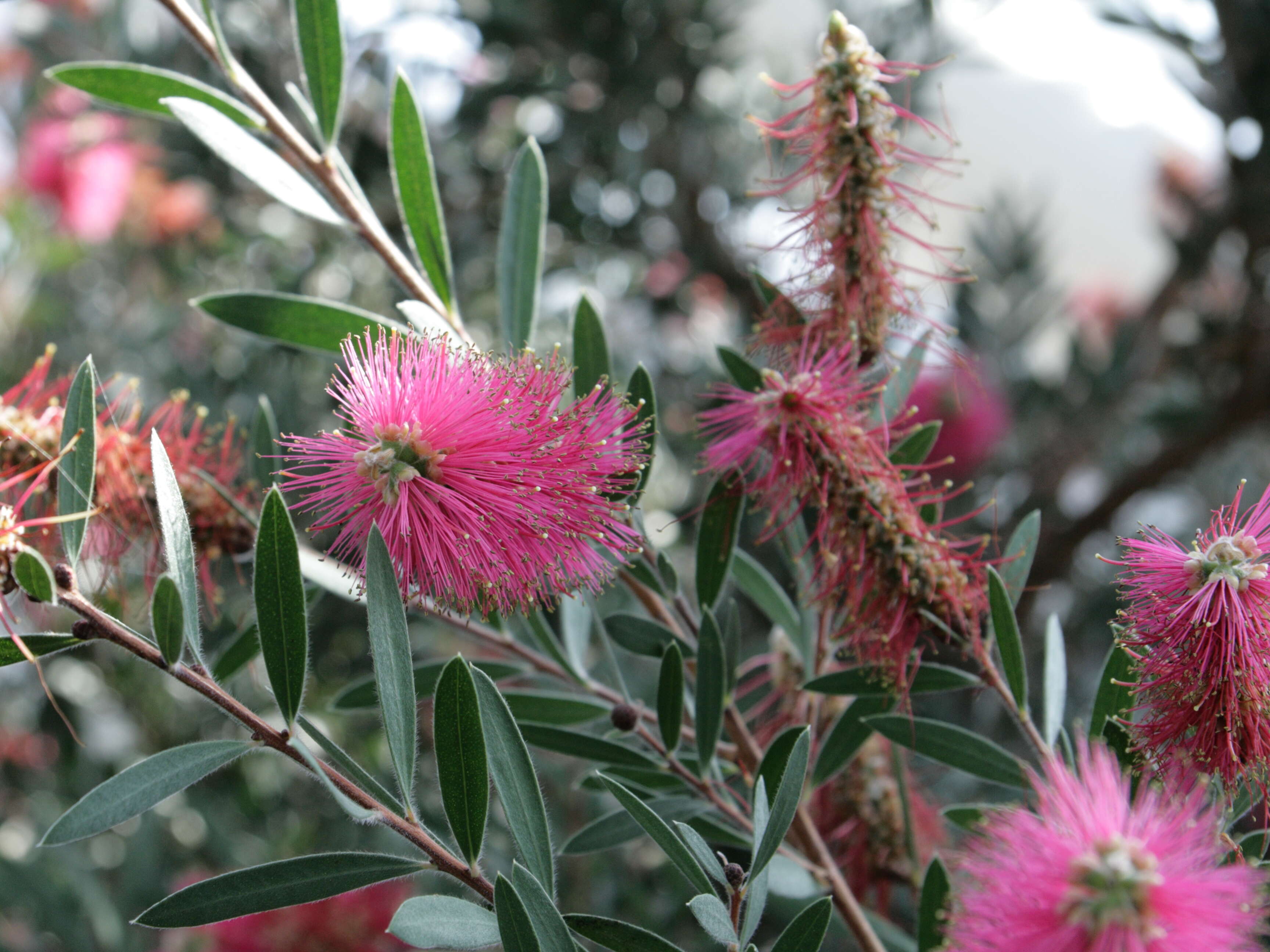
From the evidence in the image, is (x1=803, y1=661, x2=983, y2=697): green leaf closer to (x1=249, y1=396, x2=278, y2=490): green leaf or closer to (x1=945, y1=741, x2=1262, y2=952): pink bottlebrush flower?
(x1=945, y1=741, x2=1262, y2=952): pink bottlebrush flower

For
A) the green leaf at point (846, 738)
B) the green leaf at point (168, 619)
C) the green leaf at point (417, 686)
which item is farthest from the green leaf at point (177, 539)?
the green leaf at point (846, 738)

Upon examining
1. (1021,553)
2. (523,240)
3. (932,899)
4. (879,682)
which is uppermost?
(523,240)

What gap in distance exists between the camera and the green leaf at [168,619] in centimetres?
44

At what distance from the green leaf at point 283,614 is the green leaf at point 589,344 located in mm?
261

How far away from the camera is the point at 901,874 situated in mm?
781

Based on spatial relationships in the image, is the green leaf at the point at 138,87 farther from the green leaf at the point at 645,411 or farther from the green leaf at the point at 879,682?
the green leaf at the point at 879,682

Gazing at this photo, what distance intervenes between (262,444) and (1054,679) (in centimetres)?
61

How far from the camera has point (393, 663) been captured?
477mm

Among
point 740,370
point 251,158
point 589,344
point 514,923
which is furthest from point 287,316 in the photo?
point 514,923

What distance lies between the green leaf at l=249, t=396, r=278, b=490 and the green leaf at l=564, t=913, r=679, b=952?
41 centimetres

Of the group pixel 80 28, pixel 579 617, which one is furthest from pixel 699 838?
pixel 80 28

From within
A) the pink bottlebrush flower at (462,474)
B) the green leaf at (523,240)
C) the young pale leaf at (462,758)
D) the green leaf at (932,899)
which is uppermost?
the green leaf at (523,240)

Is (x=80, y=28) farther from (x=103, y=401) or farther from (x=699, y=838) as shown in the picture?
(x=699, y=838)

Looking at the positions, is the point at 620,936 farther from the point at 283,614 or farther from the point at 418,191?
the point at 418,191
